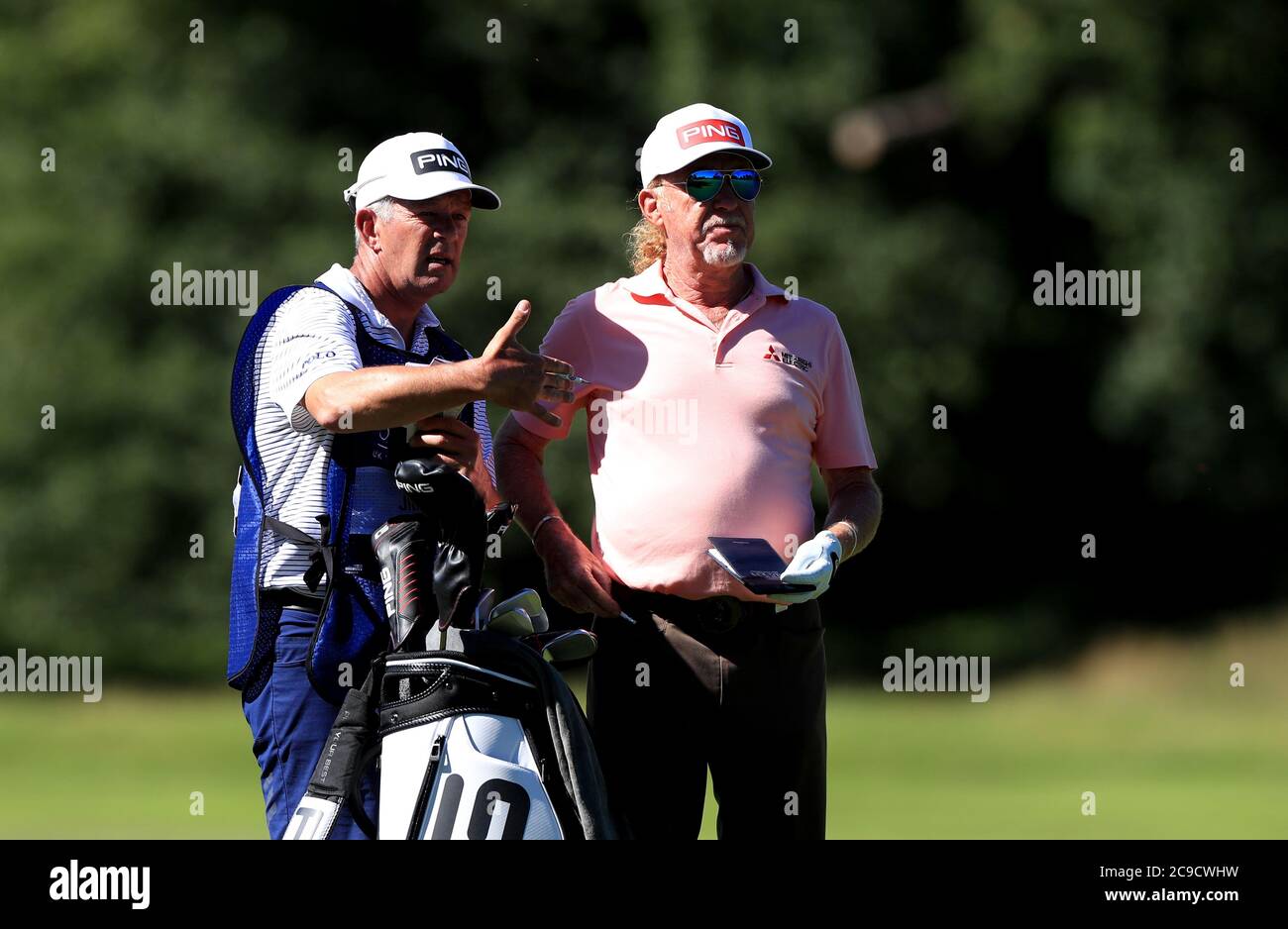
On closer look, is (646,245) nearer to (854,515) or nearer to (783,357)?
(783,357)

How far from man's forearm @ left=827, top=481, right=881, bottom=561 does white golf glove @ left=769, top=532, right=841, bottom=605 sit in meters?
0.14

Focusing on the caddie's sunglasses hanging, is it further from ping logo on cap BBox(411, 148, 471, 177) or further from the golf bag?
the golf bag

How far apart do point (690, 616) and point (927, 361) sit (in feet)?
48.9

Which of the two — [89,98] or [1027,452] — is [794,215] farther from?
[89,98]

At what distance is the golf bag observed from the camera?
3.31 metres

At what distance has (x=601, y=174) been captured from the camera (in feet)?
61.9

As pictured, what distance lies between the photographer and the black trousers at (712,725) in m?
4.12

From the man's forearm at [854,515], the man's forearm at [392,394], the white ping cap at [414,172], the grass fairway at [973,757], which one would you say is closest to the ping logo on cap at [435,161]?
the white ping cap at [414,172]

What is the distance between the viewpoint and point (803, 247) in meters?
18.2

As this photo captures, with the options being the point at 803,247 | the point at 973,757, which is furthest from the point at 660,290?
the point at 803,247

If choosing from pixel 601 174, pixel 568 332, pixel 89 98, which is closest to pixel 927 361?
pixel 601 174

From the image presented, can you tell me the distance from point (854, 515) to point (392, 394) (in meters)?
1.36

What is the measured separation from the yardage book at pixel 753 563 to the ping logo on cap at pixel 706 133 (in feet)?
3.14

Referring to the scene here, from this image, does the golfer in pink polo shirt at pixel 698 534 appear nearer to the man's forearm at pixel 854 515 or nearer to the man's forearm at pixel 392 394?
the man's forearm at pixel 854 515
